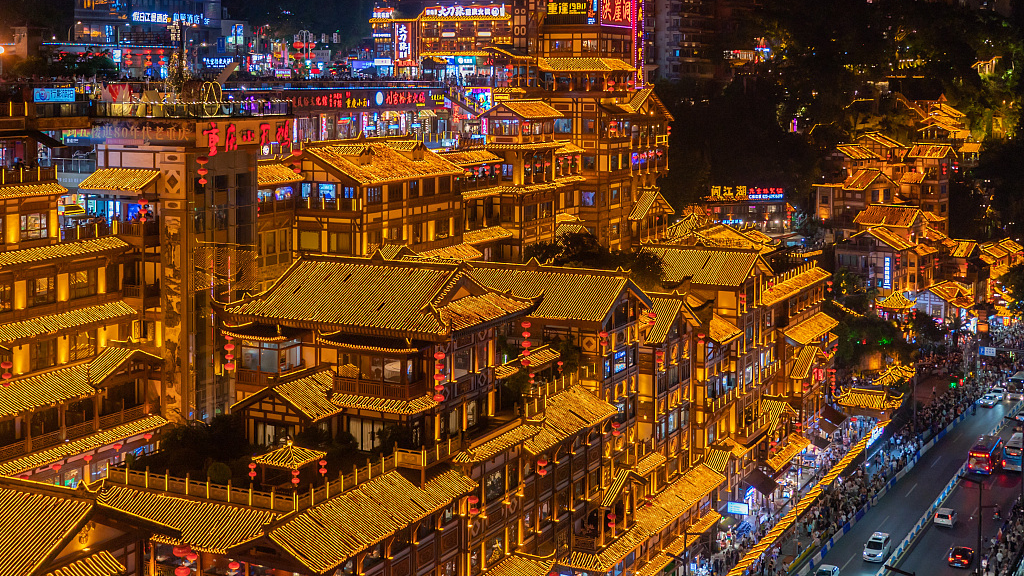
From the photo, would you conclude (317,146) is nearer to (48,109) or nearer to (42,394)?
(48,109)

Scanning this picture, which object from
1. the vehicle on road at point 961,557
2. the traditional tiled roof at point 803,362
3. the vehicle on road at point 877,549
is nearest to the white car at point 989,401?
the traditional tiled roof at point 803,362

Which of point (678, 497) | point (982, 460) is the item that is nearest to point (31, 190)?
point (678, 497)

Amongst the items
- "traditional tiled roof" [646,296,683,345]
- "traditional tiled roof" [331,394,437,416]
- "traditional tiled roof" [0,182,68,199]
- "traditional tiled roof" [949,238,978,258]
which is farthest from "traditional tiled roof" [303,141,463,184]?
"traditional tiled roof" [949,238,978,258]

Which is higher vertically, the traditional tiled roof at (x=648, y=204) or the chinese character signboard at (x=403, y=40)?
the chinese character signboard at (x=403, y=40)

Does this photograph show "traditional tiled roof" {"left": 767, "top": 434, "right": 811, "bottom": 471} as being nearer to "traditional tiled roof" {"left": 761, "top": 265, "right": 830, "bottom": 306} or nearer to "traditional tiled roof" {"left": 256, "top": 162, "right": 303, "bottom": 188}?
"traditional tiled roof" {"left": 761, "top": 265, "right": 830, "bottom": 306}

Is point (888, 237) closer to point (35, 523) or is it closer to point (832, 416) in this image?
point (832, 416)

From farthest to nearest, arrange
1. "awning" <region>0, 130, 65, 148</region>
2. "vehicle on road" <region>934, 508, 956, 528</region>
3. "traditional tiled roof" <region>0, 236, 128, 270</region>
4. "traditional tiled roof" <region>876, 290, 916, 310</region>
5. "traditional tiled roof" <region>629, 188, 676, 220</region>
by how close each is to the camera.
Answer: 1. "traditional tiled roof" <region>876, 290, 916, 310</region>
2. "traditional tiled roof" <region>629, 188, 676, 220</region>
3. "vehicle on road" <region>934, 508, 956, 528</region>
4. "awning" <region>0, 130, 65, 148</region>
5. "traditional tiled roof" <region>0, 236, 128, 270</region>

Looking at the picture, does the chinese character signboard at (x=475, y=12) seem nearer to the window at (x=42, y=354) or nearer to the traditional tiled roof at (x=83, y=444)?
the traditional tiled roof at (x=83, y=444)
